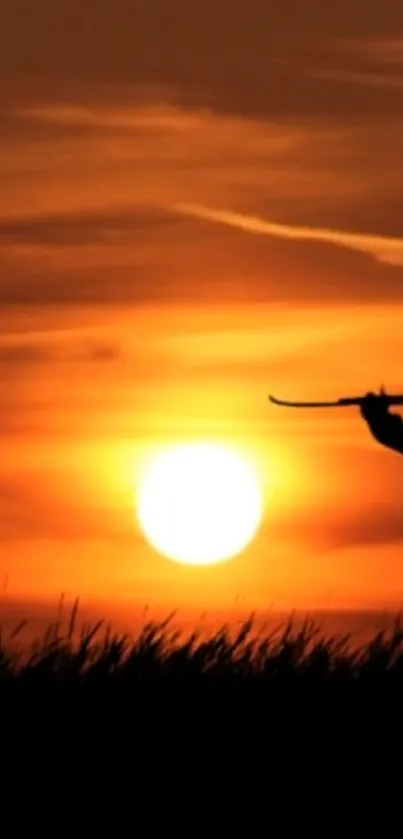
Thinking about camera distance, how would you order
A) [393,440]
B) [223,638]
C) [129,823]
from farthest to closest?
1. [223,638]
2. [129,823]
3. [393,440]

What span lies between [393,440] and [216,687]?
3.74m

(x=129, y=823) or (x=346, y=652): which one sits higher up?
(x=346, y=652)

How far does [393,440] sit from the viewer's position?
1692cm

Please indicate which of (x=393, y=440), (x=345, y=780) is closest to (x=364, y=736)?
(x=345, y=780)

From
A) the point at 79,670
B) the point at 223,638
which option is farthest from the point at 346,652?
A: the point at 79,670

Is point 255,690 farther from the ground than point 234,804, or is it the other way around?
point 255,690

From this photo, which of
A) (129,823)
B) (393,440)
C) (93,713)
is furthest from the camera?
(93,713)

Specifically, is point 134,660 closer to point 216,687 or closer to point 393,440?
point 216,687

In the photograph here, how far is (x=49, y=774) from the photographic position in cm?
1838

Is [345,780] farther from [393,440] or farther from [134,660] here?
[393,440]

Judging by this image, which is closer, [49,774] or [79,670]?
[49,774]

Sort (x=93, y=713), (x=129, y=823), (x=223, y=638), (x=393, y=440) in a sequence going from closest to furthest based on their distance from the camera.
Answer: (x=393, y=440)
(x=129, y=823)
(x=93, y=713)
(x=223, y=638)

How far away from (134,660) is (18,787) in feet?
6.62

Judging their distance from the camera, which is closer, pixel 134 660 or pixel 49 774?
pixel 49 774
